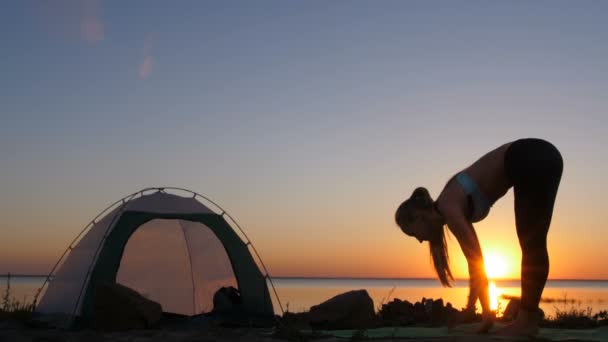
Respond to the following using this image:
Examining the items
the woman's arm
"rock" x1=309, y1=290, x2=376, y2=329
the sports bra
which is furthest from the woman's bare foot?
"rock" x1=309, y1=290, x2=376, y2=329

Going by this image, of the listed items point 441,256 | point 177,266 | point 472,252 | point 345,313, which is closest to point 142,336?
point 345,313

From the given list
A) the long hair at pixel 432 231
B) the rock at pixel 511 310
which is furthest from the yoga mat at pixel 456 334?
the rock at pixel 511 310

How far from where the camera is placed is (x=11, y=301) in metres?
10.2

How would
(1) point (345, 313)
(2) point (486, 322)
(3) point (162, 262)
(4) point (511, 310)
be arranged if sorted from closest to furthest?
(2) point (486, 322) → (1) point (345, 313) → (4) point (511, 310) → (3) point (162, 262)

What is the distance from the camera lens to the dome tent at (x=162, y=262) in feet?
29.1

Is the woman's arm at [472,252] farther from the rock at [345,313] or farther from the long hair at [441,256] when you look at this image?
the rock at [345,313]

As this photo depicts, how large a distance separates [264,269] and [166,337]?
325 centimetres

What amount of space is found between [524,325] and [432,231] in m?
1.06

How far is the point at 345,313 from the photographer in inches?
333

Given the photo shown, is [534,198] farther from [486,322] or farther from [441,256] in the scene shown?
[486,322]

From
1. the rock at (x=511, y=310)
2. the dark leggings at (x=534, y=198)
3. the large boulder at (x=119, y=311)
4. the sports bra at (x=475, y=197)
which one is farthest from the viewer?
the rock at (x=511, y=310)

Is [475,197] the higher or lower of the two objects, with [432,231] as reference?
higher

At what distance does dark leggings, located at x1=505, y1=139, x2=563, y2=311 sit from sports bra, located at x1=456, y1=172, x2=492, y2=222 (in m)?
0.27

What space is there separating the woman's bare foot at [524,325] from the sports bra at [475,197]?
34.2 inches
